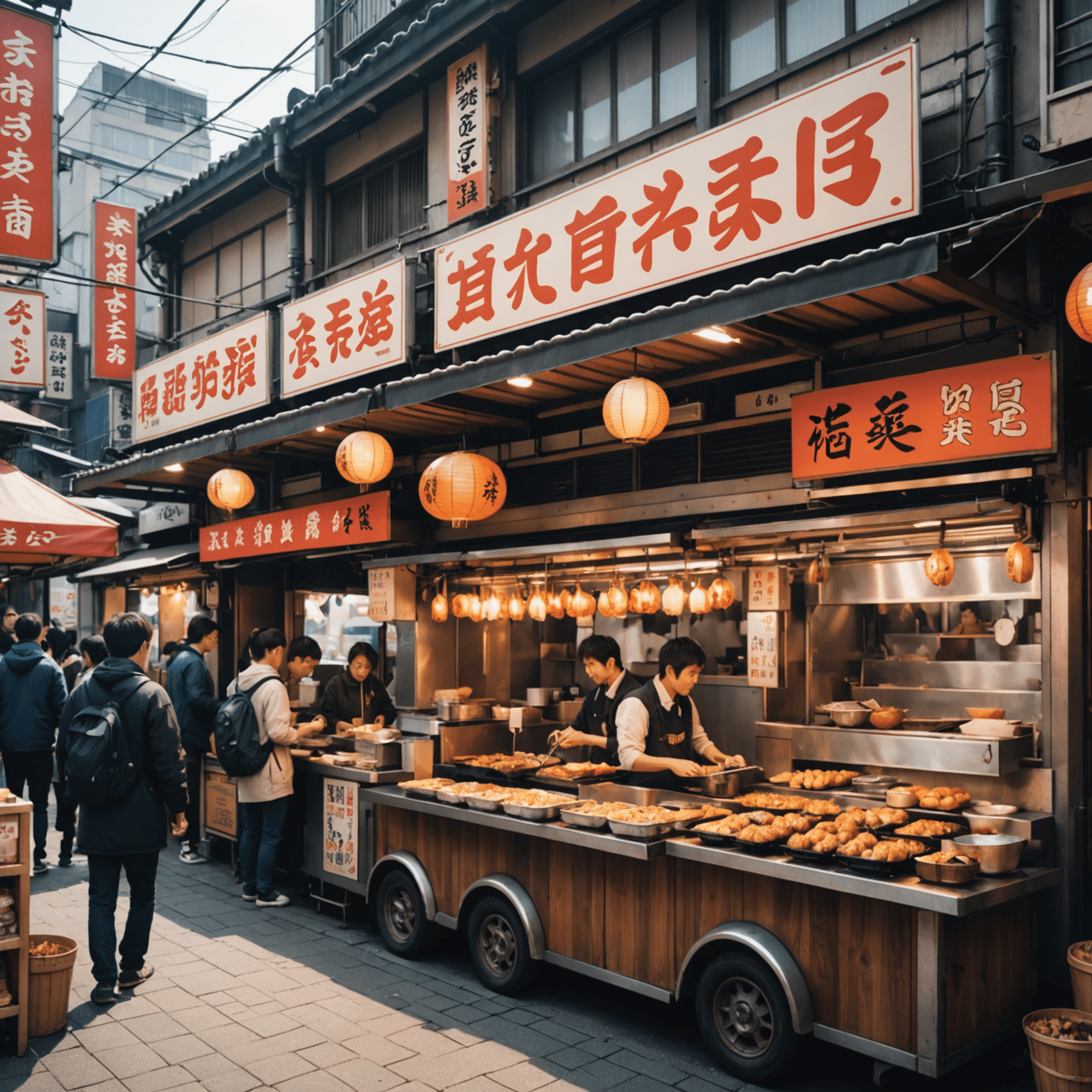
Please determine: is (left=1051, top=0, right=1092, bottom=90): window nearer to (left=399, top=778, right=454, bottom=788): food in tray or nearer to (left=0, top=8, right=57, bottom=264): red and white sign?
(left=399, top=778, right=454, bottom=788): food in tray

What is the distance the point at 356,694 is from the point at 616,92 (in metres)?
7.08

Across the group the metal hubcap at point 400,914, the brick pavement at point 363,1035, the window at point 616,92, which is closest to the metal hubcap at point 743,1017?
the brick pavement at point 363,1035

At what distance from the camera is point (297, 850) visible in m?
9.65

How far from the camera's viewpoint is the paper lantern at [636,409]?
6156 millimetres

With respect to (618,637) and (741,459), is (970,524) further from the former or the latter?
(618,637)

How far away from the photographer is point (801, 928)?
210 inches

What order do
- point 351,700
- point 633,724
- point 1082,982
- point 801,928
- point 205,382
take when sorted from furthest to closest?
1. point 205,382
2. point 351,700
3. point 633,724
4. point 801,928
5. point 1082,982

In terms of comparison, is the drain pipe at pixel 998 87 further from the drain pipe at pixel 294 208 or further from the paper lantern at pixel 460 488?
the drain pipe at pixel 294 208

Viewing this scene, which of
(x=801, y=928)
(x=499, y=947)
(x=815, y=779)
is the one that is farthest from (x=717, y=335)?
(x=499, y=947)

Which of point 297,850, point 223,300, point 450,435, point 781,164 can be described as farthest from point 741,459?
point 223,300

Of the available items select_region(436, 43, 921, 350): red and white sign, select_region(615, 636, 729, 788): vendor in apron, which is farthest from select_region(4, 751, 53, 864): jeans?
select_region(615, 636, 729, 788): vendor in apron

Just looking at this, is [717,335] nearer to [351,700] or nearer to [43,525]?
[43,525]

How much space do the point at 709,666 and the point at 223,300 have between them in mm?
10095

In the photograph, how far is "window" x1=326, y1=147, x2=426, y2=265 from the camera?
1216 cm
